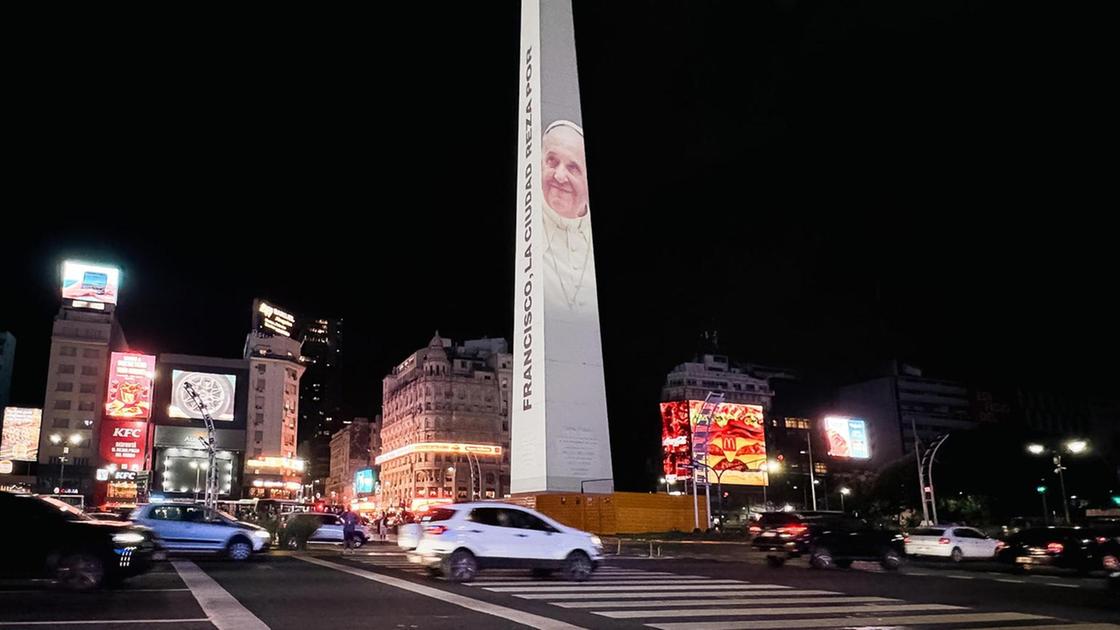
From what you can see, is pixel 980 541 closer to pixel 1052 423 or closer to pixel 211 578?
pixel 211 578

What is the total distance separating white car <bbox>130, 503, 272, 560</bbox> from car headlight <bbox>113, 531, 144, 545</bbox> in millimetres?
8968

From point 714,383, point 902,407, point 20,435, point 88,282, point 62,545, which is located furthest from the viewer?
point 714,383

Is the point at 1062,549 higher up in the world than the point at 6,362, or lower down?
lower down

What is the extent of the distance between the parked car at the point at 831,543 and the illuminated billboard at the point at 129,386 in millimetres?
84558

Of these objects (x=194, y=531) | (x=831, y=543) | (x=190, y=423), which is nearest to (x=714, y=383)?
(x=190, y=423)

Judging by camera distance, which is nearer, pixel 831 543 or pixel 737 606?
pixel 737 606

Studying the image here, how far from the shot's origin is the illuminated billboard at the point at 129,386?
87.9m

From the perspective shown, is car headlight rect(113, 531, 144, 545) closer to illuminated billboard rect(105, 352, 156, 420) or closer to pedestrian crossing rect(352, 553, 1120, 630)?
pedestrian crossing rect(352, 553, 1120, 630)

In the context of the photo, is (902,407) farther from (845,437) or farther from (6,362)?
(6,362)

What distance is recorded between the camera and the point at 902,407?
132 meters

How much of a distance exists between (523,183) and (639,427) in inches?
3732

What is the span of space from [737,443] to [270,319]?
77.7m

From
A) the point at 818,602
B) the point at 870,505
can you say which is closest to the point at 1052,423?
the point at 870,505

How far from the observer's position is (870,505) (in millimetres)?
82812
